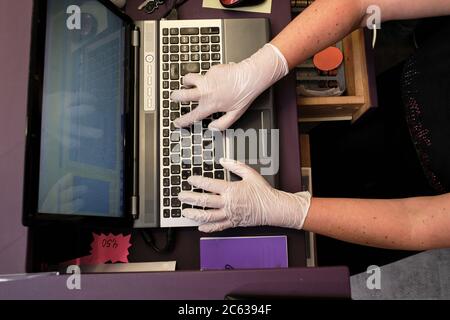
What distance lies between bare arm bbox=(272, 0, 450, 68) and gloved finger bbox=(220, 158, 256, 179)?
246 millimetres

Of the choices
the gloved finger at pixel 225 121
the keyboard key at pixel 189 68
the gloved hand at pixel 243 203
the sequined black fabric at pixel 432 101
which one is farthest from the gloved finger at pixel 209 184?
the sequined black fabric at pixel 432 101

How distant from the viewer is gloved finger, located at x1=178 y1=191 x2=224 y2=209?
0.74 meters

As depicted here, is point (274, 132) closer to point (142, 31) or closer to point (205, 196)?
point (205, 196)

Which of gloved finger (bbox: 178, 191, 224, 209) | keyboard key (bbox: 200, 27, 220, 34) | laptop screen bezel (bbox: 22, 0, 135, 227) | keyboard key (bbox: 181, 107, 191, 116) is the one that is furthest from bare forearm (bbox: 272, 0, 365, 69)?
laptop screen bezel (bbox: 22, 0, 135, 227)

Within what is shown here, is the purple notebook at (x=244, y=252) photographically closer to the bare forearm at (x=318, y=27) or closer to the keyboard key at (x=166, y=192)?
the keyboard key at (x=166, y=192)

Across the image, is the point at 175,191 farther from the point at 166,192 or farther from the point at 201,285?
the point at 201,285

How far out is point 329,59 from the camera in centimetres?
100

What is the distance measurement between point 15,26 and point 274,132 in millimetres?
528

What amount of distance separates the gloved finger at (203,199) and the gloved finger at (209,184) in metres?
0.01

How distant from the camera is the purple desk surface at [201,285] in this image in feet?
1.62

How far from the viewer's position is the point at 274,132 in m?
0.81

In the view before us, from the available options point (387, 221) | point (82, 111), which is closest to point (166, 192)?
point (82, 111)

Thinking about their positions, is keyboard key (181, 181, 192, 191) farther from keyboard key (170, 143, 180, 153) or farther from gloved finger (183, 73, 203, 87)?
gloved finger (183, 73, 203, 87)

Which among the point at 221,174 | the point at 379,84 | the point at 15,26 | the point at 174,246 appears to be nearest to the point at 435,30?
the point at 379,84
